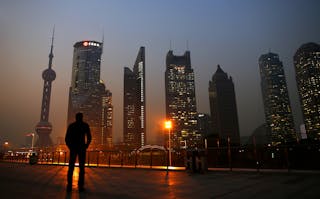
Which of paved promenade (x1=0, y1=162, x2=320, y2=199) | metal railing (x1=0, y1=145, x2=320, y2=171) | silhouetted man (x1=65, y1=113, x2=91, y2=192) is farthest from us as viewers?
metal railing (x1=0, y1=145, x2=320, y2=171)

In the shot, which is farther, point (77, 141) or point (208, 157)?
point (208, 157)

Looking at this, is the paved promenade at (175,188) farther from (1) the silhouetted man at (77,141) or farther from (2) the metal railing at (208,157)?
(2) the metal railing at (208,157)

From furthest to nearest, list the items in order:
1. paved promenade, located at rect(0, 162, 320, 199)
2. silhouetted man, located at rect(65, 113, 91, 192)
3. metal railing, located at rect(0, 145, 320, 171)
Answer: metal railing, located at rect(0, 145, 320, 171), silhouetted man, located at rect(65, 113, 91, 192), paved promenade, located at rect(0, 162, 320, 199)

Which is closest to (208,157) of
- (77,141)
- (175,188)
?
(175,188)

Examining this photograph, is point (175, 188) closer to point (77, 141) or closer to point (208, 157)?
point (77, 141)

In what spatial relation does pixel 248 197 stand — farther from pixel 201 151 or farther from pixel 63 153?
pixel 63 153

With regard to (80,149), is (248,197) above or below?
below

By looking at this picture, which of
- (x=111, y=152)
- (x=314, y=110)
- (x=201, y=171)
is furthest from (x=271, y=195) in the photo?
(x=314, y=110)

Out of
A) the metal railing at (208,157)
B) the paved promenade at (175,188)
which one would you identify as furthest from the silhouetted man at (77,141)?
the metal railing at (208,157)

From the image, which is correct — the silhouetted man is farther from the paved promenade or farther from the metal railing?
Answer: the metal railing

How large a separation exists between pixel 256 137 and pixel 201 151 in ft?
12.3

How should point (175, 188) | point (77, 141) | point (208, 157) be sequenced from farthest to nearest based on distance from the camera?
point (208, 157) < point (175, 188) < point (77, 141)

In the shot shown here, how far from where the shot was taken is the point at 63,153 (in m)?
24.5

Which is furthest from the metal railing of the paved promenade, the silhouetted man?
the silhouetted man
